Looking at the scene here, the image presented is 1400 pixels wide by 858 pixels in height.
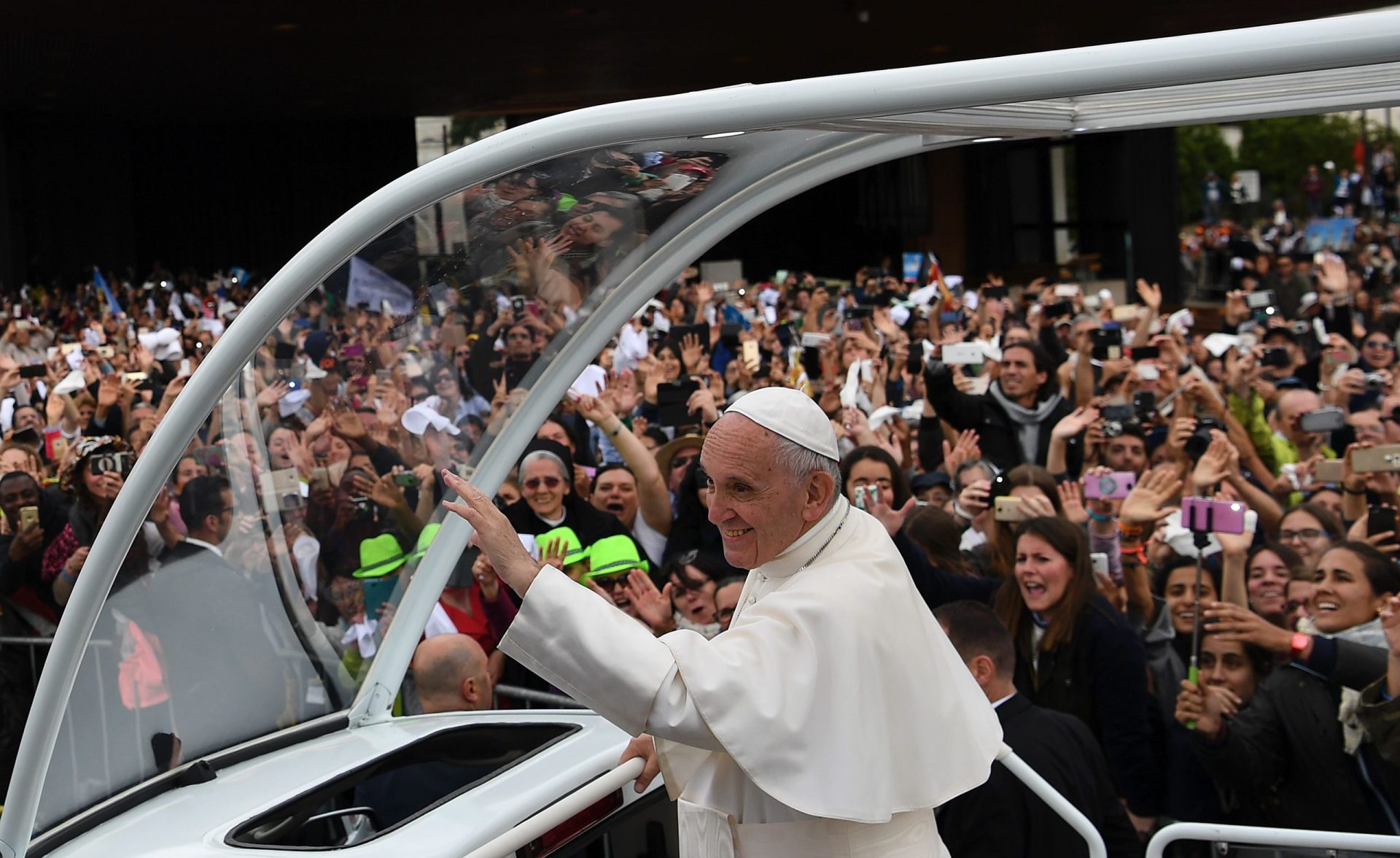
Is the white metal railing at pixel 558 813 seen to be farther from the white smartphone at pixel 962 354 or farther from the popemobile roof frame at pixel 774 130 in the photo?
the white smartphone at pixel 962 354

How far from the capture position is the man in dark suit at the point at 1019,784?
357 cm

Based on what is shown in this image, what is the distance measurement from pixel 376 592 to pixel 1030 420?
4.53 metres

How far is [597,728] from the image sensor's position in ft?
10.2

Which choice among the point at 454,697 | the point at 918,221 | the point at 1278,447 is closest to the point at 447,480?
the point at 454,697

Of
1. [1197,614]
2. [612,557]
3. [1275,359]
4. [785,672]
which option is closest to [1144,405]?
[1275,359]

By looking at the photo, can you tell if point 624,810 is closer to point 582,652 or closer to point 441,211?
point 582,652

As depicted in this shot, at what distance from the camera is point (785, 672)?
7.29 feet

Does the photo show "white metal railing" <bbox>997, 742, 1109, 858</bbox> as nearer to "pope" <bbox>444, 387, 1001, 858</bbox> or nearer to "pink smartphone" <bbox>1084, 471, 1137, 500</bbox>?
"pope" <bbox>444, 387, 1001, 858</bbox>

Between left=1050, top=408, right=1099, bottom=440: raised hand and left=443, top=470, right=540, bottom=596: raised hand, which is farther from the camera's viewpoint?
left=1050, top=408, right=1099, bottom=440: raised hand

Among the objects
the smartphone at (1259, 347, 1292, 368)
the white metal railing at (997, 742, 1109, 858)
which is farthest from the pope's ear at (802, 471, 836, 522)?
the smartphone at (1259, 347, 1292, 368)

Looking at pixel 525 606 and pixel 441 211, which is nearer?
pixel 525 606

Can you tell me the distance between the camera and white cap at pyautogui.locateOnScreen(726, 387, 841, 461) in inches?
92.6

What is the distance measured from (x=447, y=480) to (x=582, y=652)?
34cm

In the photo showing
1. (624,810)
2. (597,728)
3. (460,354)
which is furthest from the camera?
(460,354)
